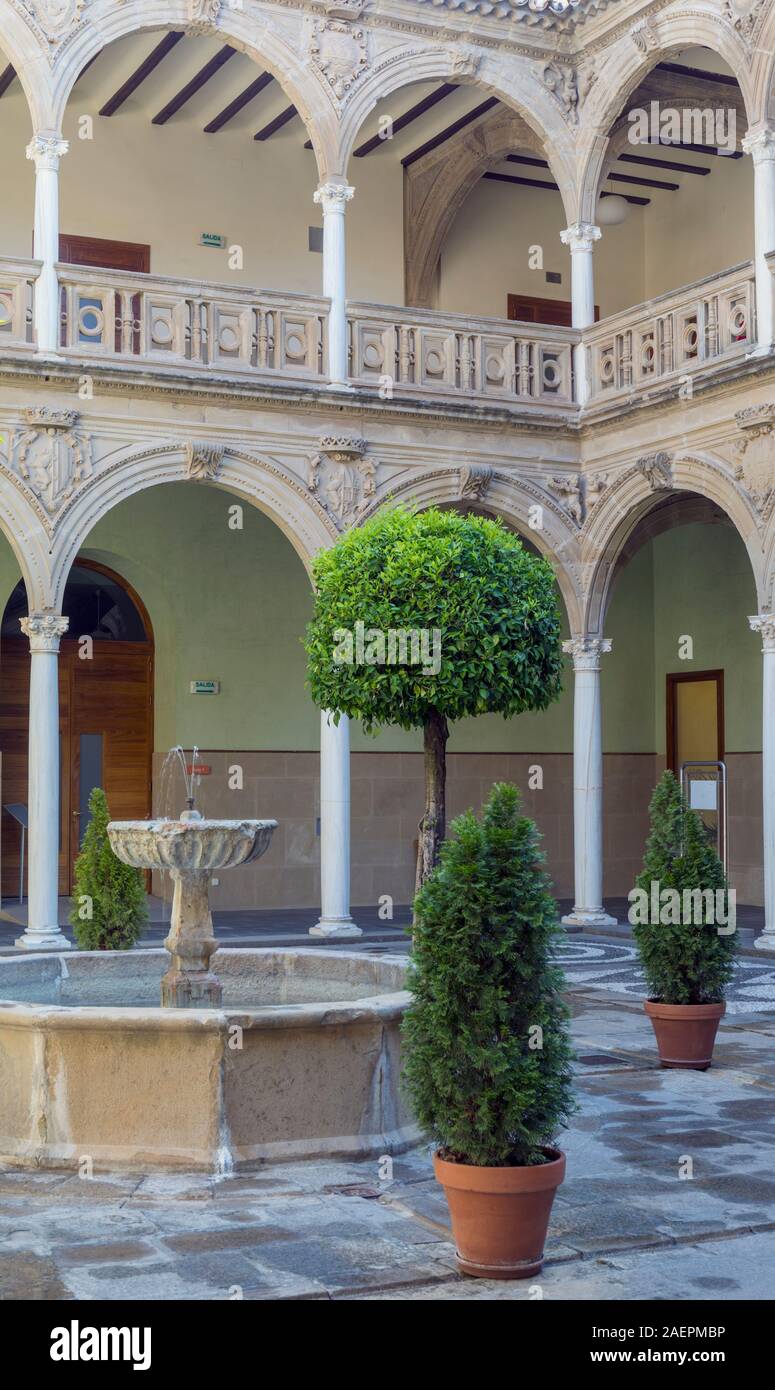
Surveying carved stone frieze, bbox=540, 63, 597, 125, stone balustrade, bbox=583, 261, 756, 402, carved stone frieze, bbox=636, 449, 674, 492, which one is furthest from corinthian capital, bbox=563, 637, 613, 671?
carved stone frieze, bbox=540, 63, 597, 125

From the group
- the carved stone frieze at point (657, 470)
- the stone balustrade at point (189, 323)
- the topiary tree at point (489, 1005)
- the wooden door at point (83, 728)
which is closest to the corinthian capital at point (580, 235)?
the carved stone frieze at point (657, 470)

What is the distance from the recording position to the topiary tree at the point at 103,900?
9.04 m

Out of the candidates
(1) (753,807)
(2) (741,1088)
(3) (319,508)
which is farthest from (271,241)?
(2) (741,1088)

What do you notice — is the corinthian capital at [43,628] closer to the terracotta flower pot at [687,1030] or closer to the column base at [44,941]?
the column base at [44,941]

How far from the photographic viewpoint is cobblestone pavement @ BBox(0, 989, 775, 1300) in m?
4.49

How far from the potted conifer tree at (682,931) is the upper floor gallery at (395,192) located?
19.3 ft

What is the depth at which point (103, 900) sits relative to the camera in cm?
904

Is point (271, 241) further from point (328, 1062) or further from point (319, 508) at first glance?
point (328, 1062)

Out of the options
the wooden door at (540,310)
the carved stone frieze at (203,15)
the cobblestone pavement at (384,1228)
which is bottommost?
the cobblestone pavement at (384,1228)

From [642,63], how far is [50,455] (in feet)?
21.0
